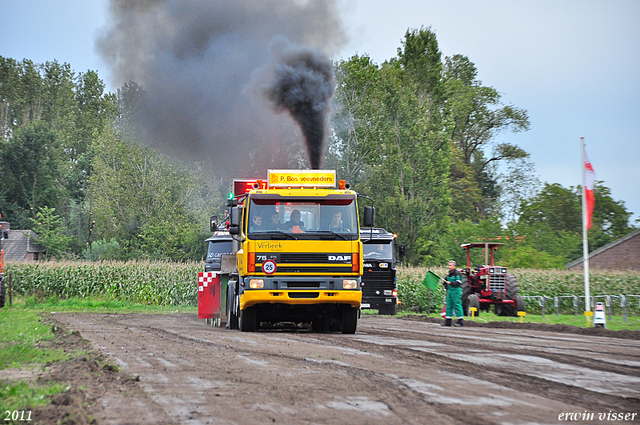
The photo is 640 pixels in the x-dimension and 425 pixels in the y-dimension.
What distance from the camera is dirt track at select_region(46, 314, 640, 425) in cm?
599

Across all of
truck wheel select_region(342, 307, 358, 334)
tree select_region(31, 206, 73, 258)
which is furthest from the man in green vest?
tree select_region(31, 206, 73, 258)

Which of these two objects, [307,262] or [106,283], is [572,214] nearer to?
[106,283]

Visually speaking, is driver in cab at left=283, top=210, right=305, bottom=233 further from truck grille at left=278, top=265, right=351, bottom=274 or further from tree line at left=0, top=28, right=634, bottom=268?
tree line at left=0, top=28, right=634, bottom=268

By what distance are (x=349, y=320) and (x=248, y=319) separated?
95.1 inches

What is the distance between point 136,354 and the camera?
10484 mm

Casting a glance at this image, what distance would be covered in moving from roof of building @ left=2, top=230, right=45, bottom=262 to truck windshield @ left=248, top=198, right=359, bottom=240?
161ft

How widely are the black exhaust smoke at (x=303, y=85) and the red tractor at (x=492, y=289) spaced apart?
310 inches

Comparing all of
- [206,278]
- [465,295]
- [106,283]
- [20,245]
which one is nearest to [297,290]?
[206,278]

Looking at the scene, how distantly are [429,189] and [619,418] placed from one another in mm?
37971

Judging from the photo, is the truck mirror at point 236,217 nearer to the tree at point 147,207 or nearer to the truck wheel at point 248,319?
the truck wheel at point 248,319

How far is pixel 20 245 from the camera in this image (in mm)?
59500

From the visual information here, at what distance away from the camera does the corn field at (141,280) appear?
30859 mm

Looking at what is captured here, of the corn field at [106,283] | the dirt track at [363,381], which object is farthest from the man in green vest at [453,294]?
the corn field at [106,283]

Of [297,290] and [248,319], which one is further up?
[297,290]
